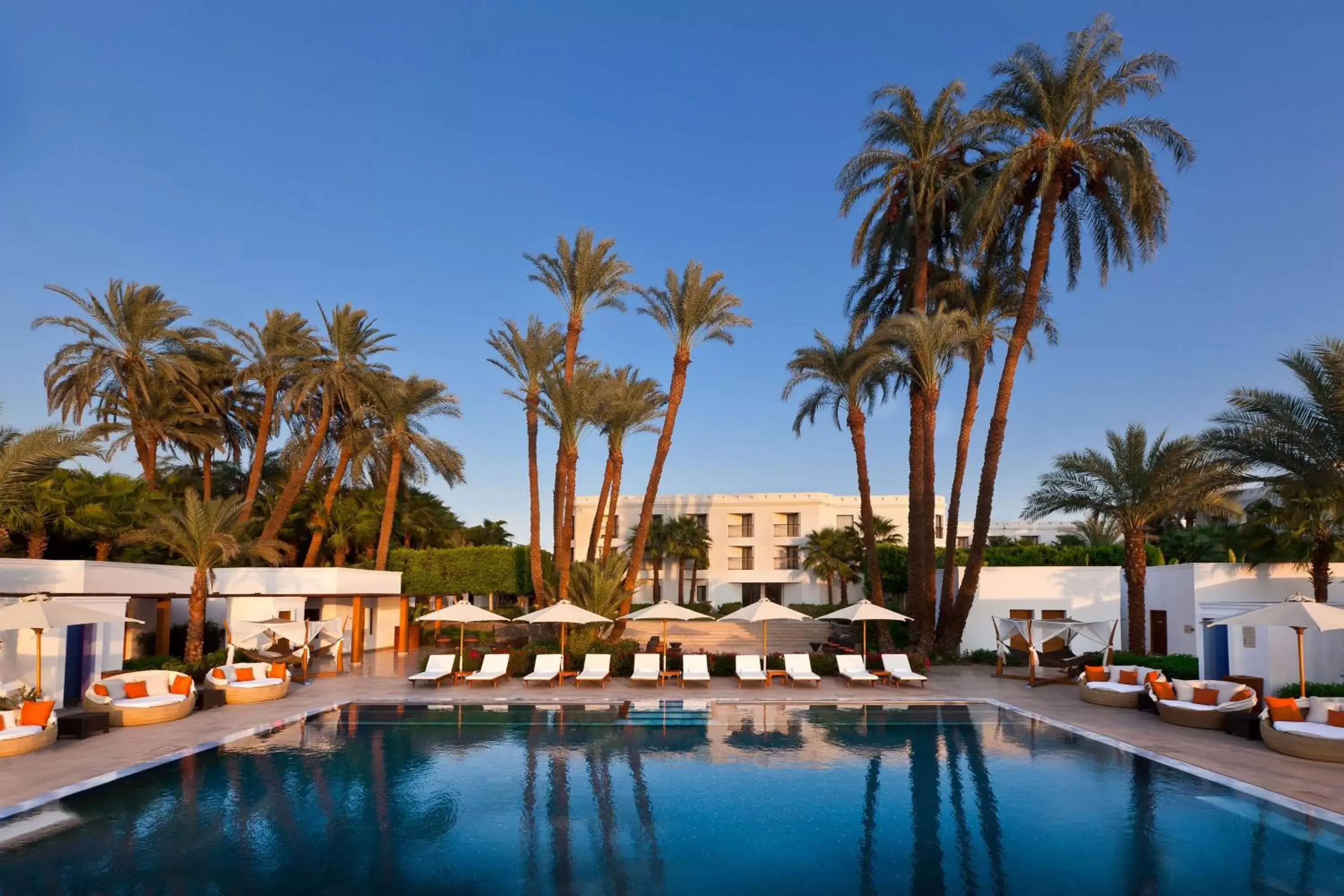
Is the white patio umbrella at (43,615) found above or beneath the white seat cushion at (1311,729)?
above

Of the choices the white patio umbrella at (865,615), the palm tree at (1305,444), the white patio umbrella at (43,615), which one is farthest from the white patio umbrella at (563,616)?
the palm tree at (1305,444)

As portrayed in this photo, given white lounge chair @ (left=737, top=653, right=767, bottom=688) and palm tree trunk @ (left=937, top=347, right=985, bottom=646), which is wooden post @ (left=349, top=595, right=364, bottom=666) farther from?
palm tree trunk @ (left=937, top=347, right=985, bottom=646)

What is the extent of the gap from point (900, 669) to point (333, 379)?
21962 mm

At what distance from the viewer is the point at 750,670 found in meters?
20.9

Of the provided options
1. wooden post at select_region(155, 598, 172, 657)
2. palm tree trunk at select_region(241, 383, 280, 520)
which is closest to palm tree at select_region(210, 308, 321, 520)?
palm tree trunk at select_region(241, 383, 280, 520)

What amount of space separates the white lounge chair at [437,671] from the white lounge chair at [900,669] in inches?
400

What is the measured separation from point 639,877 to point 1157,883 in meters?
4.43

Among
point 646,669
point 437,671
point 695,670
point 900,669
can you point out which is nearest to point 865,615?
point 900,669

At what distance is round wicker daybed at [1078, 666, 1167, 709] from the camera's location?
17266mm

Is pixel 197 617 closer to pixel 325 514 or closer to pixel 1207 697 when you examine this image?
pixel 325 514

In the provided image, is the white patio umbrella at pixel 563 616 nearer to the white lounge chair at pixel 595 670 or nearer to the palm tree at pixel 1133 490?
the white lounge chair at pixel 595 670

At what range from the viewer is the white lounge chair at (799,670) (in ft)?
67.9

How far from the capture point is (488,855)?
8.51 meters

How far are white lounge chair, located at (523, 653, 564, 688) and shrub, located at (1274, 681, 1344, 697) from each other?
14.6 m
